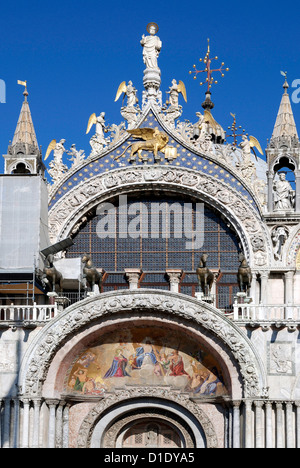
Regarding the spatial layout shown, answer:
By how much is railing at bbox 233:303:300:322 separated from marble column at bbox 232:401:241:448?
2464 mm

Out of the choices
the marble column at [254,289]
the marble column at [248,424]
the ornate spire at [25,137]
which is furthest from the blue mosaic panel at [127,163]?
the marble column at [248,424]

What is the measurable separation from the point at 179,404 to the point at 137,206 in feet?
23.6

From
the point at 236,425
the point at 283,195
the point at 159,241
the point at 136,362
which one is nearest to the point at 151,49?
the point at 159,241

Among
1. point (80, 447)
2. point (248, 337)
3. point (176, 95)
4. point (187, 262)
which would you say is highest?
point (176, 95)

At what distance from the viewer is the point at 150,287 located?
41.2 meters

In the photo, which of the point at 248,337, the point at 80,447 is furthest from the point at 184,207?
the point at 80,447

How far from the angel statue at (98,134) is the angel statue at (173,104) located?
2.02 m

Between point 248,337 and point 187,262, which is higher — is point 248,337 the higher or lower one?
the lower one

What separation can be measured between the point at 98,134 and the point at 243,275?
7.44 metres

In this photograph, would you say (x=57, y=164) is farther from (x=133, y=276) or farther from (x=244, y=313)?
(x=244, y=313)

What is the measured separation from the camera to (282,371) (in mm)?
37125

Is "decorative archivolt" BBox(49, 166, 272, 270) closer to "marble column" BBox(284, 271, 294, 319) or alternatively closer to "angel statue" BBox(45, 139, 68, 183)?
"angel statue" BBox(45, 139, 68, 183)

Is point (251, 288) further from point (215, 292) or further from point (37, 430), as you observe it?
point (37, 430)

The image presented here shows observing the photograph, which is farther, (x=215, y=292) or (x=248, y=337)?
(x=215, y=292)
